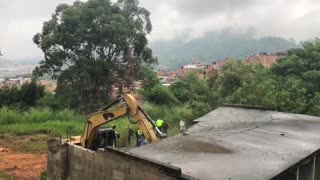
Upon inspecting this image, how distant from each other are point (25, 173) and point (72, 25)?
1143cm

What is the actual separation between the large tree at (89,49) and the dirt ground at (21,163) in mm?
7349

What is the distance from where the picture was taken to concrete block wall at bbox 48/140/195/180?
6981mm

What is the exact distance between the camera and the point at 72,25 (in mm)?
22703

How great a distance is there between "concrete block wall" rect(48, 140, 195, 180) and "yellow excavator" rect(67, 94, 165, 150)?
0.81m

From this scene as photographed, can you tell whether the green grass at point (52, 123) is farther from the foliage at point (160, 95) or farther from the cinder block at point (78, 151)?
the cinder block at point (78, 151)

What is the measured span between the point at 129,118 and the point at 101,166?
6.29 ft

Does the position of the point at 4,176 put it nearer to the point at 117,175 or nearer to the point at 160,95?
the point at 117,175

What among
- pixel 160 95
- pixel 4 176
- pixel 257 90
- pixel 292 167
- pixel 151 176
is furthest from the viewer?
pixel 160 95

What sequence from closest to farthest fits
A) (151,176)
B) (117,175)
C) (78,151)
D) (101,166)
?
(151,176) < (117,175) < (101,166) < (78,151)

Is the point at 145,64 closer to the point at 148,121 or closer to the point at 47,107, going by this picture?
the point at 47,107

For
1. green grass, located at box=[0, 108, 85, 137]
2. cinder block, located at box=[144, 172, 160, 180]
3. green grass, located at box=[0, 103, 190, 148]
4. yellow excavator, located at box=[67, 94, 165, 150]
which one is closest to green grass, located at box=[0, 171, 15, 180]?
yellow excavator, located at box=[67, 94, 165, 150]

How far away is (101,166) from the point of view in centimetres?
888

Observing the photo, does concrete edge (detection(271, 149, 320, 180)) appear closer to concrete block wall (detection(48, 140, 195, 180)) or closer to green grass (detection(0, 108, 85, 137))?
concrete block wall (detection(48, 140, 195, 180))

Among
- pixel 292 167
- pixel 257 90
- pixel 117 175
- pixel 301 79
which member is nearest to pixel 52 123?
pixel 257 90
